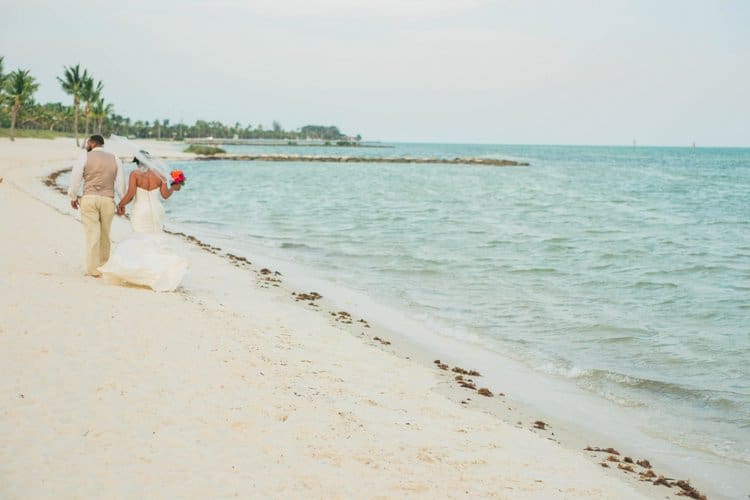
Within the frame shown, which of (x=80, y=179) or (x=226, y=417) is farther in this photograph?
(x=80, y=179)

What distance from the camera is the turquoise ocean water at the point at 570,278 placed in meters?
10.5

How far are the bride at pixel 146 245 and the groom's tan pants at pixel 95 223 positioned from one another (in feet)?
1.33

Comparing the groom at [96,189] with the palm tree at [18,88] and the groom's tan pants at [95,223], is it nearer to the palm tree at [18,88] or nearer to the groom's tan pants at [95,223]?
the groom's tan pants at [95,223]

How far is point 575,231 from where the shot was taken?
30.7m

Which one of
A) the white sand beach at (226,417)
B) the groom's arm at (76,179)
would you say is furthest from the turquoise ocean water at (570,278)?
the groom's arm at (76,179)

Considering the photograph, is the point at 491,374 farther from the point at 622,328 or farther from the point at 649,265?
the point at 649,265

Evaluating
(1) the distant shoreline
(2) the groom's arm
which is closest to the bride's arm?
(2) the groom's arm

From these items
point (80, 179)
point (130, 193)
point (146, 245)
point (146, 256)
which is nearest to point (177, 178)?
point (130, 193)

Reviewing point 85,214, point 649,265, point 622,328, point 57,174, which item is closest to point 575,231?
point 649,265

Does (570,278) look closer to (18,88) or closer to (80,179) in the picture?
(80,179)

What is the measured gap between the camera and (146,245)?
11.4 metres

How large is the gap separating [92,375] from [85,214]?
5238 mm

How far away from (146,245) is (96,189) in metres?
1.21

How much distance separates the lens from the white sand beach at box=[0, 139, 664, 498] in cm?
540
